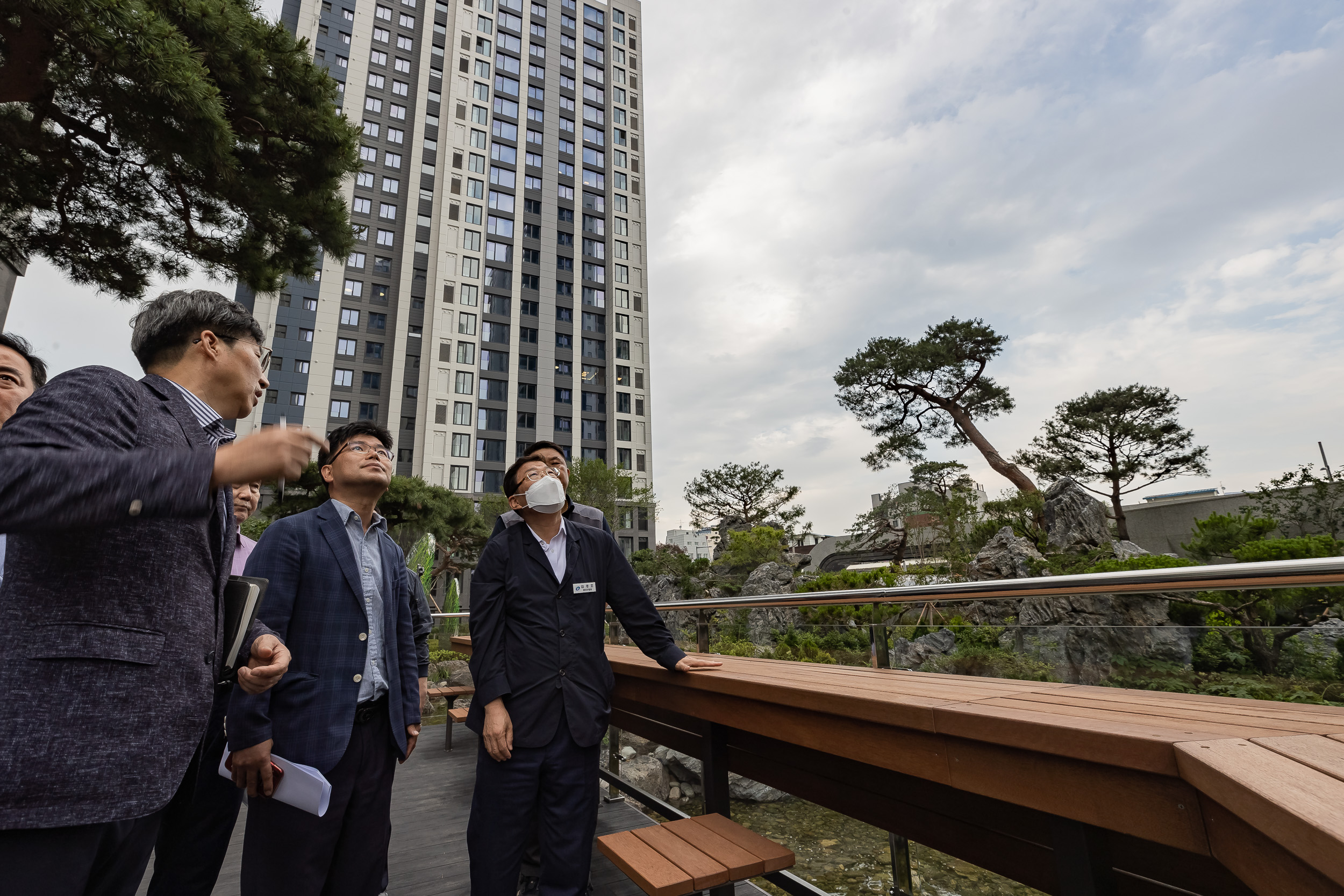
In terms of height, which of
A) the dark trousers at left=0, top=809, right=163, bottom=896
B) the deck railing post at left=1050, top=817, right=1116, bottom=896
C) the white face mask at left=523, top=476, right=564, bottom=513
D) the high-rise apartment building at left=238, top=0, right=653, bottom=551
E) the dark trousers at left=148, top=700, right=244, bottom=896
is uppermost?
the high-rise apartment building at left=238, top=0, right=653, bottom=551

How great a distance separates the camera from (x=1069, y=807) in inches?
39.4

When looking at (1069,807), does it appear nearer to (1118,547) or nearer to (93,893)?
(93,893)

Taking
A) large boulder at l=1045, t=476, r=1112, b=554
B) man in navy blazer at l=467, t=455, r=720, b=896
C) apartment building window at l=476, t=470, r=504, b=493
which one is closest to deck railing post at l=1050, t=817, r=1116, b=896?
man in navy blazer at l=467, t=455, r=720, b=896

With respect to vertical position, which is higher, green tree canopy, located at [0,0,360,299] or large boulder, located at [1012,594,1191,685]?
green tree canopy, located at [0,0,360,299]

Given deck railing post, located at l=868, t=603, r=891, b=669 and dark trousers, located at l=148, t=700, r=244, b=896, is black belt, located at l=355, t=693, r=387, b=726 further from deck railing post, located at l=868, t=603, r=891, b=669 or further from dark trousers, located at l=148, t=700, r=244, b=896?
deck railing post, located at l=868, t=603, r=891, b=669

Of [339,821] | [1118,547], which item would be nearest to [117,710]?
[339,821]

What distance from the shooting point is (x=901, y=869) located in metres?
2.23

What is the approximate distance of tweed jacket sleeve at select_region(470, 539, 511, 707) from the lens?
6.89 ft

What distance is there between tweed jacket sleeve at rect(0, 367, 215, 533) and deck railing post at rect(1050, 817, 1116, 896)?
1.69 metres

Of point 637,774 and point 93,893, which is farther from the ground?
point 93,893

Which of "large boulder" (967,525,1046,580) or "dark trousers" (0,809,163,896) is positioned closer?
"dark trousers" (0,809,163,896)

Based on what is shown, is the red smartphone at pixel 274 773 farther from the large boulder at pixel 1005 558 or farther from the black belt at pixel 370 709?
the large boulder at pixel 1005 558

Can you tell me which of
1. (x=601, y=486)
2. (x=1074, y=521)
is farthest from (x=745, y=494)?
(x=1074, y=521)

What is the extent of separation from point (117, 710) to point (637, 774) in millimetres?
5175
